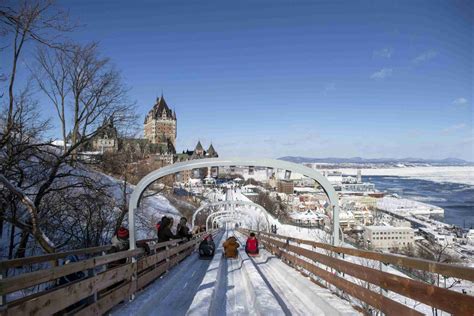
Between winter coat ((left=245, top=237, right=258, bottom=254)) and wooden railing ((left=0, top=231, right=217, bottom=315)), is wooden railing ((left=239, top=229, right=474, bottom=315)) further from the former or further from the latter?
winter coat ((left=245, top=237, right=258, bottom=254))

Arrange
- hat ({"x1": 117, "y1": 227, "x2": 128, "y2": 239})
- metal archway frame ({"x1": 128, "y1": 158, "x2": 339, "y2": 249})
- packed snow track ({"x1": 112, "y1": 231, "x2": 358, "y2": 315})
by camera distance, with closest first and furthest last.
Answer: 1. packed snow track ({"x1": 112, "y1": 231, "x2": 358, "y2": 315})
2. hat ({"x1": 117, "y1": 227, "x2": 128, "y2": 239})
3. metal archway frame ({"x1": 128, "y1": 158, "x2": 339, "y2": 249})

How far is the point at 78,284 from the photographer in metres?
3.83

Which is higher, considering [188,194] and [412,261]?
[412,261]

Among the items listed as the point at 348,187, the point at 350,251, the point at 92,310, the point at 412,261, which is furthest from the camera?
the point at 348,187

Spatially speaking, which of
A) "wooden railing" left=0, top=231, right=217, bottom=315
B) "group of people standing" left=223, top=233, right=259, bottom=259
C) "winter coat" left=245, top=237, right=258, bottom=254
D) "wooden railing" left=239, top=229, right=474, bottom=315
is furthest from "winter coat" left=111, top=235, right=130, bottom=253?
"winter coat" left=245, top=237, right=258, bottom=254

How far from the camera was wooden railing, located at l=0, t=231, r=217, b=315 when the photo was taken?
9.34 feet

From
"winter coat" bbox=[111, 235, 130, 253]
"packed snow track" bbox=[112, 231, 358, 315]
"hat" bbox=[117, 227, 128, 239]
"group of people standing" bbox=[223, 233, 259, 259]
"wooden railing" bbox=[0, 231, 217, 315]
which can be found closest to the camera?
"wooden railing" bbox=[0, 231, 217, 315]

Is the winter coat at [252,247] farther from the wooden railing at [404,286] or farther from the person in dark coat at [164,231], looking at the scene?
the wooden railing at [404,286]

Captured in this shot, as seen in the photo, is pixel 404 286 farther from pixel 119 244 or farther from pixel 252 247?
pixel 252 247

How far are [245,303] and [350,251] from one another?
74.1 inches

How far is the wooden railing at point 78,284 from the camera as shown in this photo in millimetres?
2846

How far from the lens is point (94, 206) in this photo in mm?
15562

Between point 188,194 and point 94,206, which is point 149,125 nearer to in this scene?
point 188,194

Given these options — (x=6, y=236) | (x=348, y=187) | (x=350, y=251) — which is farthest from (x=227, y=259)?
(x=348, y=187)
